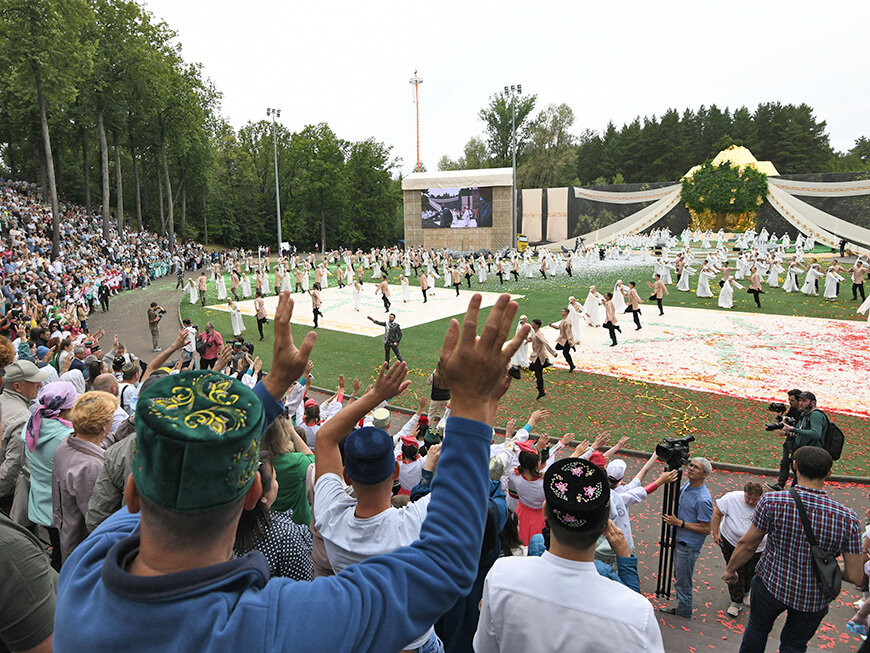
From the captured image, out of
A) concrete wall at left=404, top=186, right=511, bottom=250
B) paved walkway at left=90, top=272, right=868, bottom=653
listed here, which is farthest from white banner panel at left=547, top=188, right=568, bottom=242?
paved walkway at left=90, top=272, right=868, bottom=653

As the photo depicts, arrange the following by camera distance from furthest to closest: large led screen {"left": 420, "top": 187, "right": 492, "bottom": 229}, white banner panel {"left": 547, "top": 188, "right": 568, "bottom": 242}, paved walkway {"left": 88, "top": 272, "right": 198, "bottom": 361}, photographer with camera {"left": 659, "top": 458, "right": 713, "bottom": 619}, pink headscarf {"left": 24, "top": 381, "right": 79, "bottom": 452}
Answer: white banner panel {"left": 547, "top": 188, "right": 568, "bottom": 242}, large led screen {"left": 420, "top": 187, "right": 492, "bottom": 229}, paved walkway {"left": 88, "top": 272, "right": 198, "bottom": 361}, photographer with camera {"left": 659, "top": 458, "right": 713, "bottom": 619}, pink headscarf {"left": 24, "top": 381, "right": 79, "bottom": 452}

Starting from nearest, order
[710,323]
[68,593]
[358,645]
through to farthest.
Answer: [358,645], [68,593], [710,323]

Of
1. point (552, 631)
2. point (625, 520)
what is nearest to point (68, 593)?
point (552, 631)

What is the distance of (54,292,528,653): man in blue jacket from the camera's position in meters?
1.10

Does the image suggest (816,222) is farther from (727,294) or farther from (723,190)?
(727,294)

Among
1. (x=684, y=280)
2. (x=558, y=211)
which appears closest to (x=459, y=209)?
(x=558, y=211)

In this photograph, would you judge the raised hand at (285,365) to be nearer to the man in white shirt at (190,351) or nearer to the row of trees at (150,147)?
the man in white shirt at (190,351)

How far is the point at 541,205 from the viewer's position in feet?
165

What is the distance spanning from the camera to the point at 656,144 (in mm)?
63938

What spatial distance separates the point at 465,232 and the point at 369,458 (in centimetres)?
4868

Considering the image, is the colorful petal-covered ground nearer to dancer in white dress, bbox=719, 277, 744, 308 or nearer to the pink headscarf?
dancer in white dress, bbox=719, 277, 744, 308

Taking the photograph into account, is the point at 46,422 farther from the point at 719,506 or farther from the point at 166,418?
the point at 719,506

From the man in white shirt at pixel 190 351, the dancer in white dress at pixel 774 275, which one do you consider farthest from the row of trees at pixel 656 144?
the man in white shirt at pixel 190 351

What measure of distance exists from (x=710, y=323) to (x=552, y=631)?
20.0 meters
